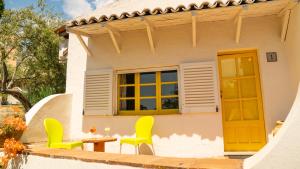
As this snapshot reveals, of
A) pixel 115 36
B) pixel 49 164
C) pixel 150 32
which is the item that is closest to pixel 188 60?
pixel 150 32

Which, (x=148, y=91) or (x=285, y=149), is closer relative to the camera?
(x=285, y=149)

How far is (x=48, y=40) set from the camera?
1232 centimetres

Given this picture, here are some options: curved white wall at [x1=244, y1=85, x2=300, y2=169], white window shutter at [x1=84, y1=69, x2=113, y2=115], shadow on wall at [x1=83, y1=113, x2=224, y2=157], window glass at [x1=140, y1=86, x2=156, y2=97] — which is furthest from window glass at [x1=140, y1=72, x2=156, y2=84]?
curved white wall at [x1=244, y1=85, x2=300, y2=169]

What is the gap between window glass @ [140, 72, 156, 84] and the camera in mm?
6332

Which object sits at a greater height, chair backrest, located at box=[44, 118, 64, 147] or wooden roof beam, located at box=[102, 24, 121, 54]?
wooden roof beam, located at box=[102, 24, 121, 54]

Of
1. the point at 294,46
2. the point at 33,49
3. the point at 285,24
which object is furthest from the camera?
the point at 33,49

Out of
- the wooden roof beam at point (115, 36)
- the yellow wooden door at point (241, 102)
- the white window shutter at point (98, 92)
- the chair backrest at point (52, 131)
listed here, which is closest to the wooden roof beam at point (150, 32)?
the wooden roof beam at point (115, 36)

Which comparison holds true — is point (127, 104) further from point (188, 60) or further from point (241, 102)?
point (241, 102)

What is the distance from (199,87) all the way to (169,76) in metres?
0.89

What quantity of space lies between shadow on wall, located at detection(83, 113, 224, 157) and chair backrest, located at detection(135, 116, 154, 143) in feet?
0.82

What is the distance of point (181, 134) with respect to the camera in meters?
5.70

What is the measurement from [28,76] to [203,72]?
10849 mm

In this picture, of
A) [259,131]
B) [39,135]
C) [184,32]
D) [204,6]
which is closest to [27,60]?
[39,135]

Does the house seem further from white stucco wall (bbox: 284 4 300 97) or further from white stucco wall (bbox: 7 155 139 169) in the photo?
white stucco wall (bbox: 7 155 139 169)
